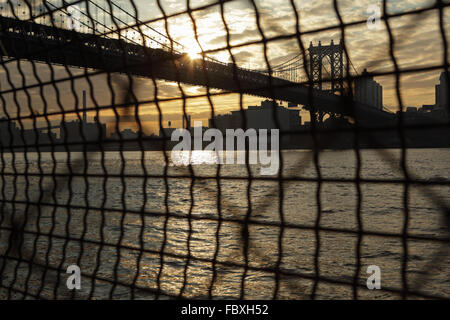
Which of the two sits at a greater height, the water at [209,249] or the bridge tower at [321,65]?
the bridge tower at [321,65]

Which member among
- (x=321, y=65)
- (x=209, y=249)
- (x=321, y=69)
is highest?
(x=321, y=69)

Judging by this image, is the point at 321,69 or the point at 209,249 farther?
the point at 321,69

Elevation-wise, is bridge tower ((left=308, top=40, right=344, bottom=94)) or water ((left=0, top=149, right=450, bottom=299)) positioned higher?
bridge tower ((left=308, top=40, right=344, bottom=94))

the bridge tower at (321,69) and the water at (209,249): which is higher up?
the bridge tower at (321,69)

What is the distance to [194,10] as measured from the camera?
1958mm

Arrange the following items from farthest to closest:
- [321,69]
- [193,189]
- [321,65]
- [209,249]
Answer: [321,69] < [321,65] < [209,249] < [193,189]

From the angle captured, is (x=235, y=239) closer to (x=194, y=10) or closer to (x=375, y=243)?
(x=375, y=243)

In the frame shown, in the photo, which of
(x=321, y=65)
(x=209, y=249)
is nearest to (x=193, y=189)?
(x=209, y=249)

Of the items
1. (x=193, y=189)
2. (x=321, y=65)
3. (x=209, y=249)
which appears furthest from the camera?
(x=321, y=65)

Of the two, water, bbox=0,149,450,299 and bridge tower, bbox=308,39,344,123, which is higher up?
bridge tower, bbox=308,39,344,123

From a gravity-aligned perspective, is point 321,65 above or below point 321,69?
A: below

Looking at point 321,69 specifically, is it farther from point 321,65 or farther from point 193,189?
point 193,189
